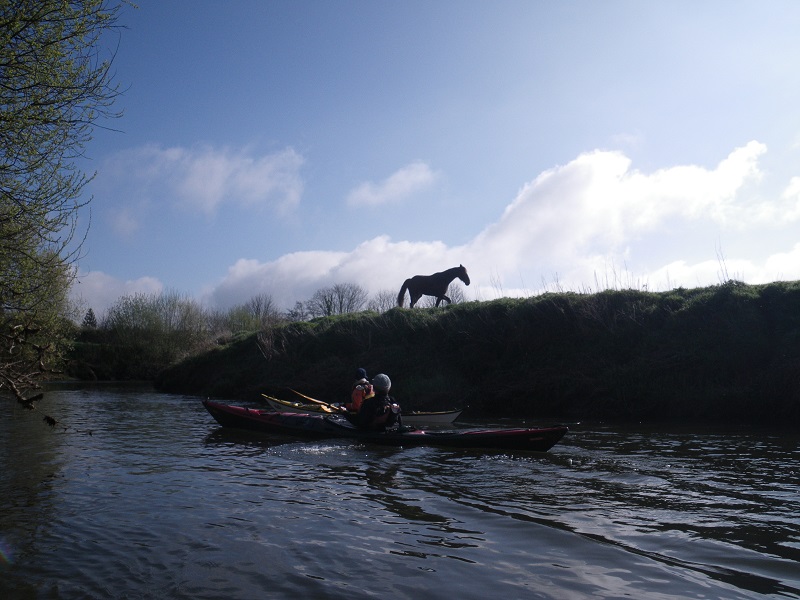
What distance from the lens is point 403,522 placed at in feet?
19.7

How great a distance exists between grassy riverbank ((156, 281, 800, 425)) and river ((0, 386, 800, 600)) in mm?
4109

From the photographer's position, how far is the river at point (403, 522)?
4.41 metres

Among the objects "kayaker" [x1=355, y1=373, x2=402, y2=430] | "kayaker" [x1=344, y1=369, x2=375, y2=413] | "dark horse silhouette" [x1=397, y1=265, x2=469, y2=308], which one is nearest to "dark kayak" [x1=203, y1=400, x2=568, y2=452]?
"kayaker" [x1=355, y1=373, x2=402, y2=430]

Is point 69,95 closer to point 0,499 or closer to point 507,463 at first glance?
point 0,499

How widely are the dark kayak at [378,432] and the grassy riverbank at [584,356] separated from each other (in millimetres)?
5614

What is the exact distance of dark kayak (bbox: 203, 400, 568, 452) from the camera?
9688 mm

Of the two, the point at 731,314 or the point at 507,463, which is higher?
the point at 731,314

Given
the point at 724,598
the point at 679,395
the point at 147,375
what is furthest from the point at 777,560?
the point at 147,375

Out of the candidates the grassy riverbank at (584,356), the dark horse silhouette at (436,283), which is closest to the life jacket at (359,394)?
the grassy riverbank at (584,356)

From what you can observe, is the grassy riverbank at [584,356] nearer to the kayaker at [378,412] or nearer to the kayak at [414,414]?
the kayak at [414,414]

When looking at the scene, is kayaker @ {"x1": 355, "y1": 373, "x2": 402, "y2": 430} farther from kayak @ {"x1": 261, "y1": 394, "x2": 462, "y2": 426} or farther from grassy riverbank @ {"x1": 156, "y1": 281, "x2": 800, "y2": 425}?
grassy riverbank @ {"x1": 156, "y1": 281, "x2": 800, "y2": 425}

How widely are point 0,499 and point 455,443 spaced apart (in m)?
6.35

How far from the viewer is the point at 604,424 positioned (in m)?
13.8

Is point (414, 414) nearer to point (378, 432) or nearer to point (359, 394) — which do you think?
point (359, 394)
